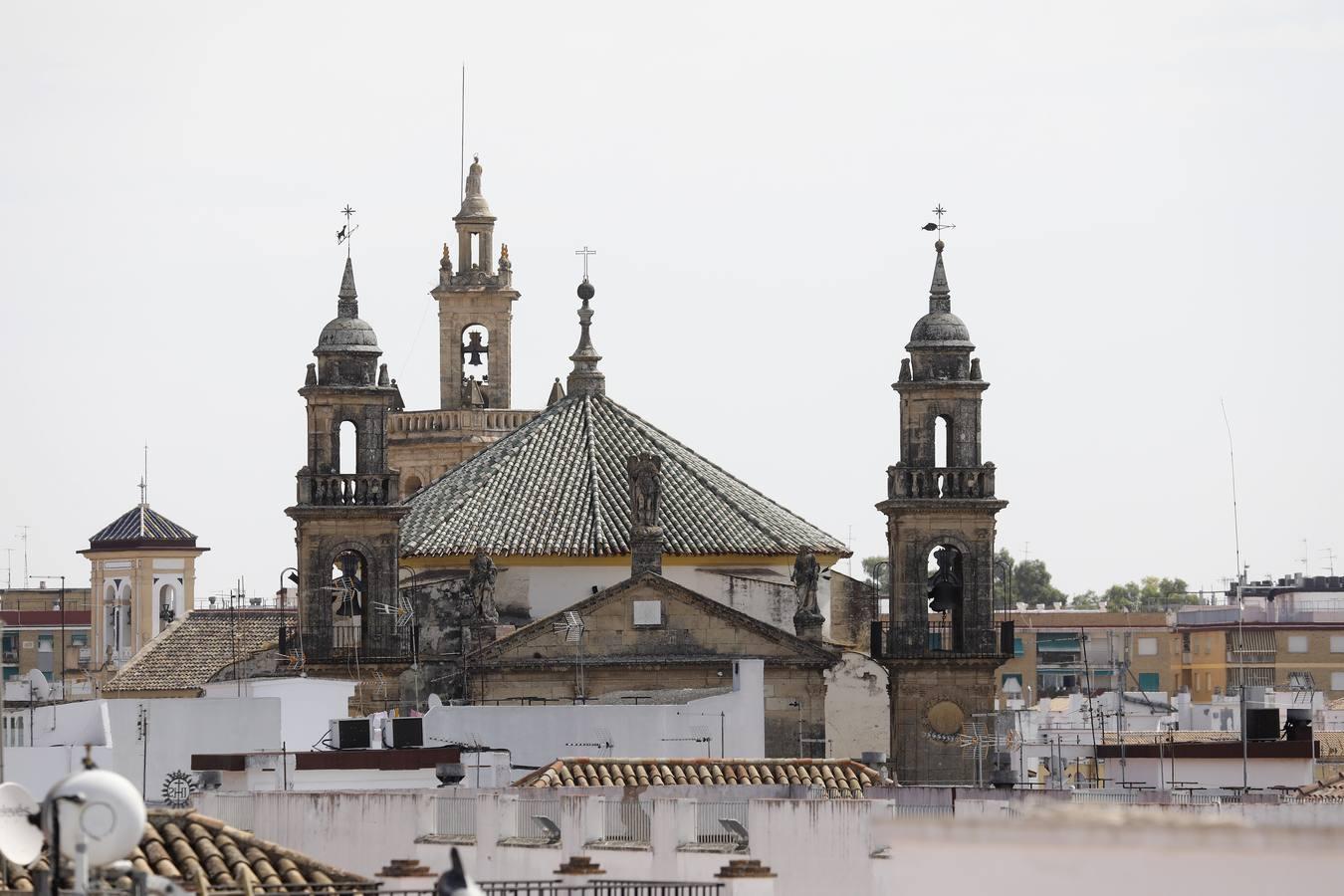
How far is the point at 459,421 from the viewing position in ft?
302

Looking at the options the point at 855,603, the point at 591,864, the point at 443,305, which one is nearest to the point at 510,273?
the point at 443,305

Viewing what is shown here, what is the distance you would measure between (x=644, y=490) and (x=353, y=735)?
20.9 meters

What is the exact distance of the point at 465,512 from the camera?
6844cm

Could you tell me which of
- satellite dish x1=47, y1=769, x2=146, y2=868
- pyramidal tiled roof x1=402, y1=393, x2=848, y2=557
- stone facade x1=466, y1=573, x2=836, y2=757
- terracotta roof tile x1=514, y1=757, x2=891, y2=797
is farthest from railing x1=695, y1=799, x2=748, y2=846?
pyramidal tiled roof x1=402, y1=393, x2=848, y2=557

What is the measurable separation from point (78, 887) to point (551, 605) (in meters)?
46.2

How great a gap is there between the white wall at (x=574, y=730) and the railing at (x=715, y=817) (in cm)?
1660

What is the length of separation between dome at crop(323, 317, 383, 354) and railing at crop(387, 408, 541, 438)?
90.1 feet

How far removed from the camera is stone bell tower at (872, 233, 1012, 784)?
2516 inches

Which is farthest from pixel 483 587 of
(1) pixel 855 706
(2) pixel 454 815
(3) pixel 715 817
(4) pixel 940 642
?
(3) pixel 715 817

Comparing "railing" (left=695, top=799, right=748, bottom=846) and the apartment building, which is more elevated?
the apartment building

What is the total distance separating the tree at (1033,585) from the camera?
17538 centimetres

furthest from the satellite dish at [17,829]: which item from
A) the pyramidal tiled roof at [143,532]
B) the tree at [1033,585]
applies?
the tree at [1033,585]

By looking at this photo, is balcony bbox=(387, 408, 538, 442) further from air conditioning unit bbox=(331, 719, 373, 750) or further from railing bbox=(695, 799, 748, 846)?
railing bbox=(695, 799, 748, 846)

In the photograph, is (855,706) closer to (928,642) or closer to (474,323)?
(928,642)
